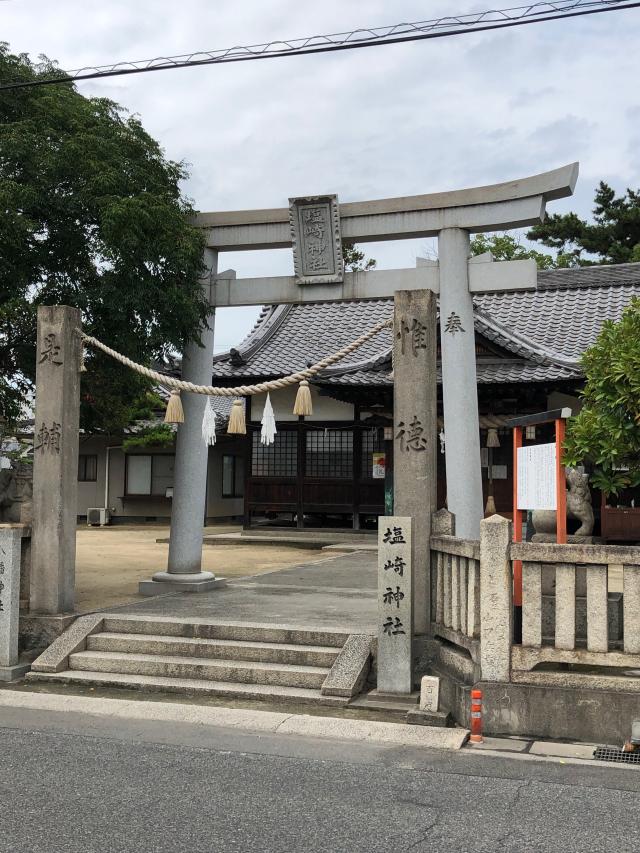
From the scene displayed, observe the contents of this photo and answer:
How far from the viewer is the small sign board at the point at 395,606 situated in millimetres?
7730

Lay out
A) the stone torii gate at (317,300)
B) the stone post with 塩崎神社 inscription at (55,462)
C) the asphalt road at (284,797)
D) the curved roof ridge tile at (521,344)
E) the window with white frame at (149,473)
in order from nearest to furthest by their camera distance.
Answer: the asphalt road at (284,797)
the stone post with 塩崎神社 inscription at (55,462)
the stone torii gate at (317,300)
the curved roof ridge tile at (521,344)
the window with white frame at (149,473)

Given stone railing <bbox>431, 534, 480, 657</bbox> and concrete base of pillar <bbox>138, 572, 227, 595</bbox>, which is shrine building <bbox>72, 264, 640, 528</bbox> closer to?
concrete base of pillar <bbox>138, 572, 227, 595</bbox>

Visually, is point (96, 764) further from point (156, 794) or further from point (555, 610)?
point (555, 610)

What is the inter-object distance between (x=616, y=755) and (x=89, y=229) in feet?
28.6

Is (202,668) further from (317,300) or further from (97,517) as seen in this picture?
(97,517)

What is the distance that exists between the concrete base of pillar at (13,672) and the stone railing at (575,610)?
5.14 metres

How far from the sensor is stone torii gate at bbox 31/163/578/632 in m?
9.63

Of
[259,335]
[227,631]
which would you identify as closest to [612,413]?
[227,631]

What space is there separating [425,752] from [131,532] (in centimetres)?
2140

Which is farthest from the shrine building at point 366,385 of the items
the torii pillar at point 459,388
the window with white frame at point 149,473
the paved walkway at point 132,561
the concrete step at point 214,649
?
the concrete step at point 214,649

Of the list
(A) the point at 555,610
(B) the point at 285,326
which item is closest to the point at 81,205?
(A) the point at 555,610

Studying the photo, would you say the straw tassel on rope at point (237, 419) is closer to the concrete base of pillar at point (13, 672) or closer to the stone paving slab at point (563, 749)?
the concrete base of pillar at point (13, 672)

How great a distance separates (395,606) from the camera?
780 cm

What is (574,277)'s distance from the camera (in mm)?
25812
